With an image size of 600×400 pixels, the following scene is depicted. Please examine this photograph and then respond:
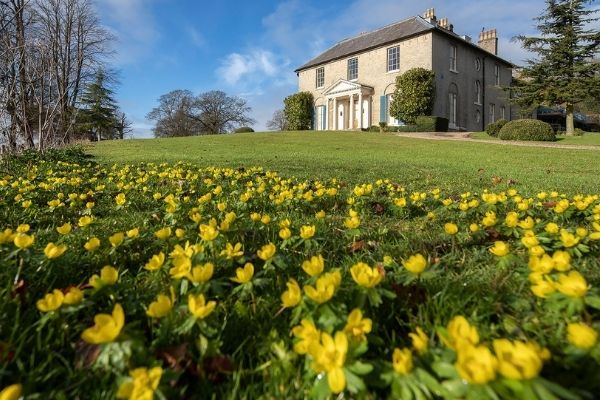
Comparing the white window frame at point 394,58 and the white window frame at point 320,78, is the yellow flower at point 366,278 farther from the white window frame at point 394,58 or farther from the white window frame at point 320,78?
the white window frame at point 320,78

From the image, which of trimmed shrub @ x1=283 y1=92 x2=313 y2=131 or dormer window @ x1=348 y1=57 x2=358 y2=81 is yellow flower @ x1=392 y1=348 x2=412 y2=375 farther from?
trimmed shrub @ x1=283 y1=92 x2=313 y2=131

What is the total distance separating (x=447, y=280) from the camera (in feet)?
5.29

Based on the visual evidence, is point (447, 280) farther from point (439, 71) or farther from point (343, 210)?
point (439, 71)

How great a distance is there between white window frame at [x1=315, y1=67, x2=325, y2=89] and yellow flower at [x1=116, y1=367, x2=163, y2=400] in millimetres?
37699

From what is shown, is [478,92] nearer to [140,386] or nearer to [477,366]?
[477,366]

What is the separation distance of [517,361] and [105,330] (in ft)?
3.28

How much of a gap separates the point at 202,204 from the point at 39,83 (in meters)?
8.03

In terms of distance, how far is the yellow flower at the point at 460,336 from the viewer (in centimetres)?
86

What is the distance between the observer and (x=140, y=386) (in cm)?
86

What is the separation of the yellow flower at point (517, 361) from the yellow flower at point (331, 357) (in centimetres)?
34

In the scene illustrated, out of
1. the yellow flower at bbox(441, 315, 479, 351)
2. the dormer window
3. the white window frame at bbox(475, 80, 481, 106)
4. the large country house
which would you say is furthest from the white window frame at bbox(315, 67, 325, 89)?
the yellow flower at bbox(441, 315, 479, 351)

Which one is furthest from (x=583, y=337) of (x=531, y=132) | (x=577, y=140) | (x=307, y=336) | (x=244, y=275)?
(x=577, y=140)

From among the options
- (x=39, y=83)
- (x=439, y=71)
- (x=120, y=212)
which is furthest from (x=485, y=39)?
(x=120, y=212)

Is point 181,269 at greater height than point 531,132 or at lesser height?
lesser
